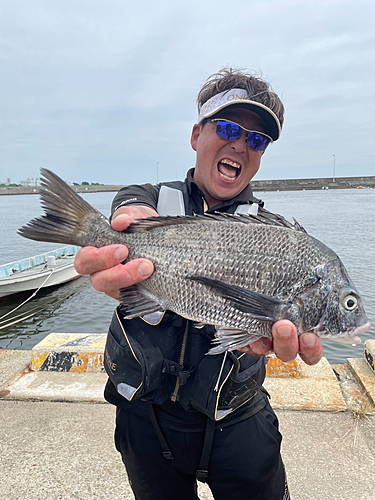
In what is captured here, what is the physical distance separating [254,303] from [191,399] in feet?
2.35

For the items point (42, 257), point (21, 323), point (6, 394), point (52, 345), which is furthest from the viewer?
point (42, 257)

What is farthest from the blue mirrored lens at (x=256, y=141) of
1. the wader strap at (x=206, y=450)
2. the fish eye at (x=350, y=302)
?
the wader strap at (x=206, y=450)

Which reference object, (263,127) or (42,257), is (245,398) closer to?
(263,127)

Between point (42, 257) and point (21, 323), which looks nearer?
point (21, 323)

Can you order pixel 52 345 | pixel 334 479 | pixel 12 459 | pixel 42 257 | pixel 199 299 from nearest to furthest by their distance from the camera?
1. pixel 199 299
2. pixel 334 479
3. pixel 12 459
4. pixel 52 345
5. pixel 42 257

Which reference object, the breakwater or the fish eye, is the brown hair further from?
the breakwater

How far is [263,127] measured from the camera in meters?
2.57

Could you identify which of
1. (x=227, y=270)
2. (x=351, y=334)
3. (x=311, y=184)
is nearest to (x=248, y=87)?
(x=227, y=270)

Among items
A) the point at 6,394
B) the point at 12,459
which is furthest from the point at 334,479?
the point at 6,394

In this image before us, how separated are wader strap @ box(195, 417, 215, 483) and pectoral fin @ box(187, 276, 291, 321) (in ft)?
2.45

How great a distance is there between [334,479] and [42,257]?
14.6 m

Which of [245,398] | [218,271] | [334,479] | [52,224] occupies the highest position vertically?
[52,224]

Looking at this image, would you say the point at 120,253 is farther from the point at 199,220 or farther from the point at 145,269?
the point at 199,220

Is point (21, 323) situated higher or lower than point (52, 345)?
lower
